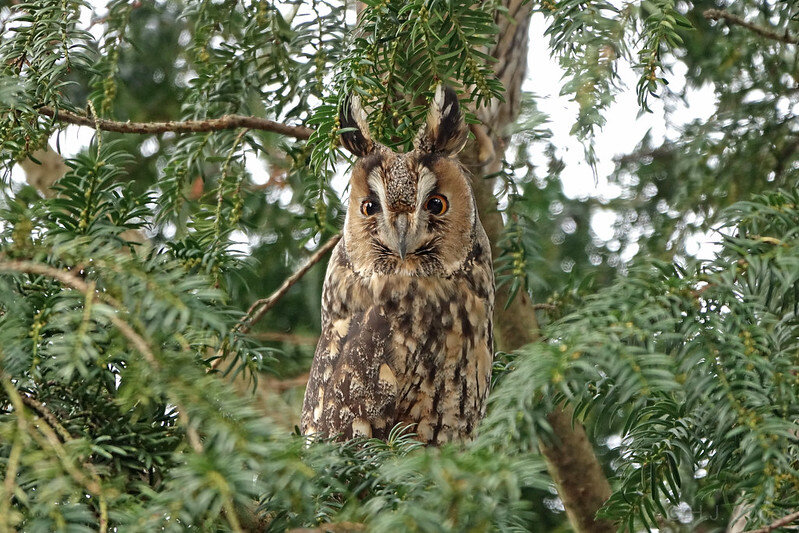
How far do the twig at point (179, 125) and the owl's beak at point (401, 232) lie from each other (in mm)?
354

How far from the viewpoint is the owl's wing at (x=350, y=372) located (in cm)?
187

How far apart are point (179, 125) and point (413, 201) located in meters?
0.57

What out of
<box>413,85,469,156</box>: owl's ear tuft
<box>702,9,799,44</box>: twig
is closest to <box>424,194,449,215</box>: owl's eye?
<box>413,85,469,156</box>: owl's ear tuft

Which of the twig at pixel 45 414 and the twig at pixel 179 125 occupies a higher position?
the twig at pixel 179 125

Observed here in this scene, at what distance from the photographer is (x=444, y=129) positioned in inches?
73.0

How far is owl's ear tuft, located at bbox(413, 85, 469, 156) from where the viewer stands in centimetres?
175

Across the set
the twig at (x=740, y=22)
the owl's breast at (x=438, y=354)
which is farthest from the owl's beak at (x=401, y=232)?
the twig at (x=740, y=22)

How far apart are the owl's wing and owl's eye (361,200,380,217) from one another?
19 centimetres

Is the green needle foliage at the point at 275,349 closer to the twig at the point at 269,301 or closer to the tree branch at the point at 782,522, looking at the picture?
the tree branch at the point at 782,522

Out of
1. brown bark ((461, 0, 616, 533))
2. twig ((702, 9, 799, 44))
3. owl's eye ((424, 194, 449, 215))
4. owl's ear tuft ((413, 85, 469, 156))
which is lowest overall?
brown bark ((461, 0, 616, 533))

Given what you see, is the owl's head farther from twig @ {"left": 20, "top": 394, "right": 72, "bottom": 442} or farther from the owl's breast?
twig @ {"left": 20, "top": 394, "right": 72, "bottom": 442}

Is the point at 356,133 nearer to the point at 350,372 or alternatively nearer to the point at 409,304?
the point at 409,304

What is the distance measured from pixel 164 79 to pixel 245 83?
4.75ft

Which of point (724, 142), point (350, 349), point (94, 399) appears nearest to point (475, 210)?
point (350, 349)
